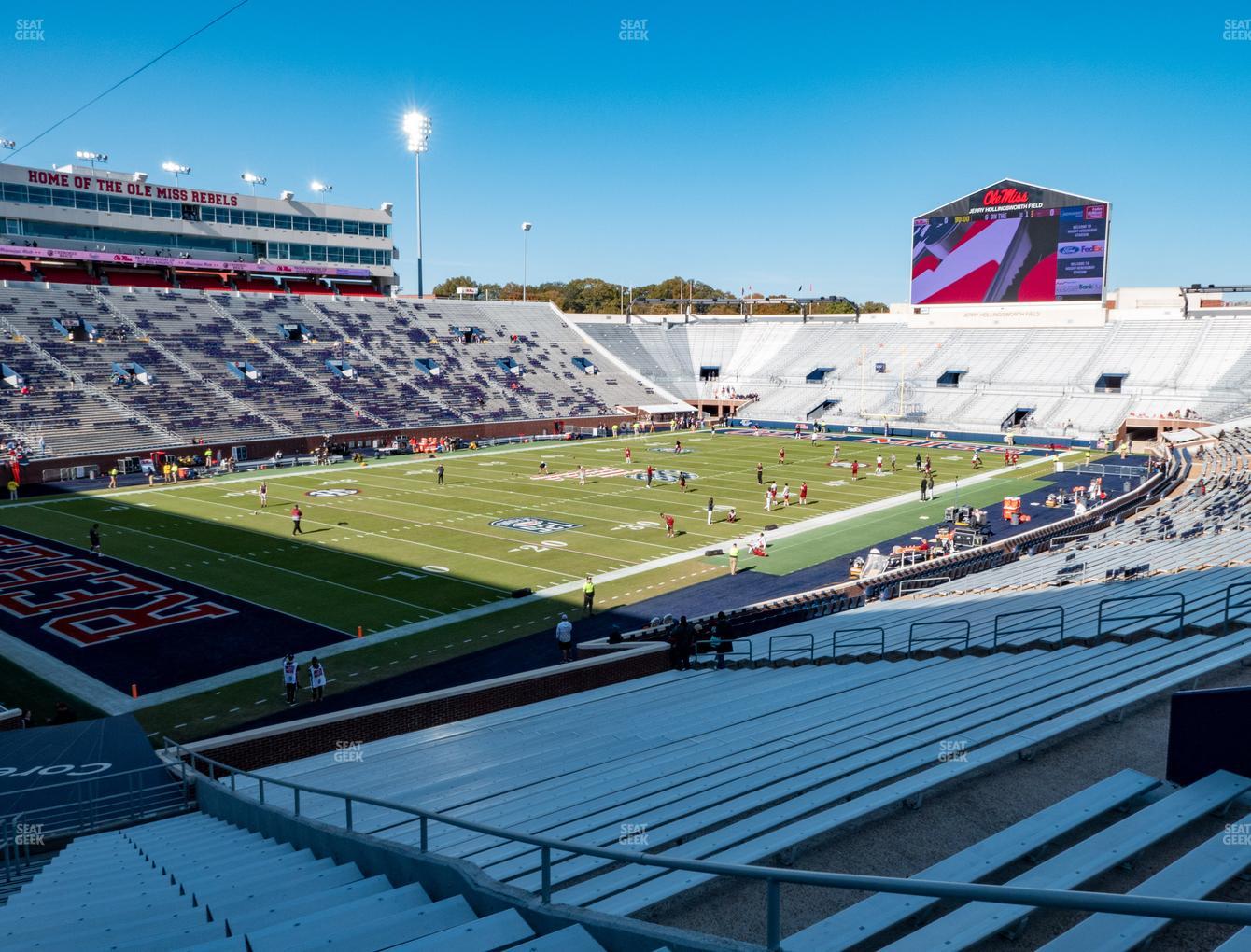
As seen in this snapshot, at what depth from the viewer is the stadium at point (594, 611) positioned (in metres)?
5.15

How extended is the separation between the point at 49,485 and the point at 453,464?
18.2 meters

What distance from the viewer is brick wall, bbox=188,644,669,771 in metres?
13.5

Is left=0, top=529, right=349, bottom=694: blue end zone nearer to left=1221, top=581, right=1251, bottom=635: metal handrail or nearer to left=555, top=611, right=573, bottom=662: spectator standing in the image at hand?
left=555, top=611, right=573, bottom=662: spectator standing

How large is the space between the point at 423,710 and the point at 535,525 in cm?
1749

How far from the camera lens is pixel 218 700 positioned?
56.1 ft

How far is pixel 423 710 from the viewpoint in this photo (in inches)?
592

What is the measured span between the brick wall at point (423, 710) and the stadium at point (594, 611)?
2.4 inches

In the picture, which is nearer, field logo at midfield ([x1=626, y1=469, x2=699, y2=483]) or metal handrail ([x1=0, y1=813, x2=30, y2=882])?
metal handrail ([x1=0, y1=813, x2=30, y2=882])

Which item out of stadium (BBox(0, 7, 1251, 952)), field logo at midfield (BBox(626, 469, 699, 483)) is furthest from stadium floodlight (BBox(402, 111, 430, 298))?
field logo at midfield (BBox(626, 469, 699, 483))

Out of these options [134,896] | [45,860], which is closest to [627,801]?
[134,896]

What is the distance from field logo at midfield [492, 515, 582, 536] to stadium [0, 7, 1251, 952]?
454mm

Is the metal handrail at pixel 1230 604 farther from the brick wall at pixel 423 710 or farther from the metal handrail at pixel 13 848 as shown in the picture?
the metal handrail at pixel 13 848

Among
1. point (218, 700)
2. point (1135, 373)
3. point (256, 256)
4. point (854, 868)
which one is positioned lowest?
point (218, 700)

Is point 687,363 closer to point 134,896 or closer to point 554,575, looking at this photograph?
point 554,575
